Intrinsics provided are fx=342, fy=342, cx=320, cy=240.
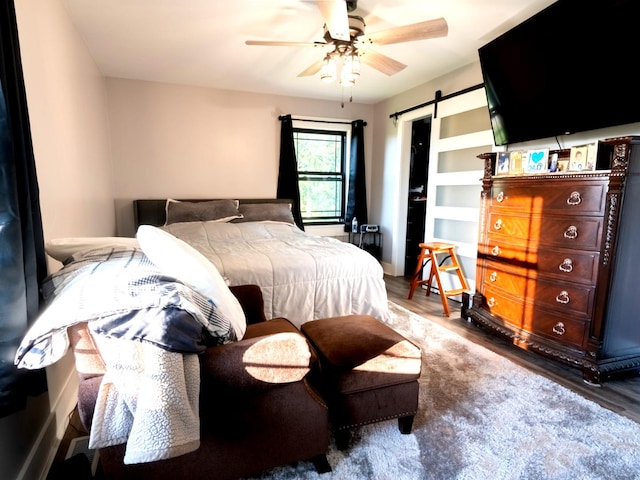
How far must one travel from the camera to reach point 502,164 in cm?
278

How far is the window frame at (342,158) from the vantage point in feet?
15.6

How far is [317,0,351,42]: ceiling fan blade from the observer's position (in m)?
1.85

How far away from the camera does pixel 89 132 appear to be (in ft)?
9.65

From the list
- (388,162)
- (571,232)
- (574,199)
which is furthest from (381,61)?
(388,162)

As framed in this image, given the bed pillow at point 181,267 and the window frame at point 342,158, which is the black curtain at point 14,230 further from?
the window frame at point 342,158

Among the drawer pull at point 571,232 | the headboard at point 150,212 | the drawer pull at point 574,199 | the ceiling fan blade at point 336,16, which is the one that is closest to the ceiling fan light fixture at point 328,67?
the ceiling fan blade at point 336,16

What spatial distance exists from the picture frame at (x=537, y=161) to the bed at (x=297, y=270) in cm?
135

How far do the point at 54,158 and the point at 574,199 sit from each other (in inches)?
124

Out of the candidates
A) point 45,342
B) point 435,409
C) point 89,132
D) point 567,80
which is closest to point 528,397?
point 435,409

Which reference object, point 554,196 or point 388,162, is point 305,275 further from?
point 388,162

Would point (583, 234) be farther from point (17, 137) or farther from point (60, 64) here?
point (60, 64)

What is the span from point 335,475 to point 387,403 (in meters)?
0.37

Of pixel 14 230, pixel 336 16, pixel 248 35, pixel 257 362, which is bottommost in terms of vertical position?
pixel 257 362

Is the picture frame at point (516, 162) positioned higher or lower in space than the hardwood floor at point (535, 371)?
higher
